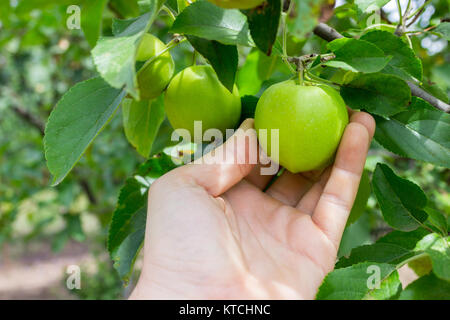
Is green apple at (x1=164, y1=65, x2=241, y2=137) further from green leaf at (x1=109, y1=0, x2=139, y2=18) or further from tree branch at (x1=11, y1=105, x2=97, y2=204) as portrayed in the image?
tree branch at (x1=11, y1=105, x2=97, y2=204)

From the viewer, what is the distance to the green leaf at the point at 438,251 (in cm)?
58

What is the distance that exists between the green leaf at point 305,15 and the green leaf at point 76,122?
0.99 feet

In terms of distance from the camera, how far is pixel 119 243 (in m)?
0.90

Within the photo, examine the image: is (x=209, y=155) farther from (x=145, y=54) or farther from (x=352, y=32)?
(x=352, y=32)

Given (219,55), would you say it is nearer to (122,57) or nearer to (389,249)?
(122,57)

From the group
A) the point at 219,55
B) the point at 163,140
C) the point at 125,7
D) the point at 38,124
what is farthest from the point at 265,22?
the point at 38,124

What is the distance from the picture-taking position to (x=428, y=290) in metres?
0.62

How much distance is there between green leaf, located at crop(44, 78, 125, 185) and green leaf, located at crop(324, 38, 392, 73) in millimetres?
363

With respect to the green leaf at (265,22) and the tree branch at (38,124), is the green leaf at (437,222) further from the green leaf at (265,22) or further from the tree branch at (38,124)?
the tree branch at (38,124)

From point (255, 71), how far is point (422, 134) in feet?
1.54

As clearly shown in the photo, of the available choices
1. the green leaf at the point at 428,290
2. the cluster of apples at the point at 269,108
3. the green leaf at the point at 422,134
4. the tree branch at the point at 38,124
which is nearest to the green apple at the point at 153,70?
the cluster of apples at the point at 269,108
